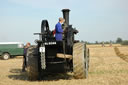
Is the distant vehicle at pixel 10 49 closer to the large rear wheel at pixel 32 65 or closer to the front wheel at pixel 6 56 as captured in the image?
the front wheel at pixel 6 56

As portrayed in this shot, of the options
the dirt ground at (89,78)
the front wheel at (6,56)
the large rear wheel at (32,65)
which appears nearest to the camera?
the dirt ground at (89,78)

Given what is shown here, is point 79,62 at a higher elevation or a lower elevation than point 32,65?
higher

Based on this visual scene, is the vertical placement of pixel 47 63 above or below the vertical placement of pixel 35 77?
above

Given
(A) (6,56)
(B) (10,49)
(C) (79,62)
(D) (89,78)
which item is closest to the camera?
(C) (79,62)

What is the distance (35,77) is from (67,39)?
1887mm

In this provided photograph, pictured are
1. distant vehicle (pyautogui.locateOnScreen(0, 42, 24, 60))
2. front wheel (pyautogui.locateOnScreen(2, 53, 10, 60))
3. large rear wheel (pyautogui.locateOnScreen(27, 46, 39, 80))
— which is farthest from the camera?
distant vehicle (pyautogui.locateOnScreen(0, 42, 24, 60))

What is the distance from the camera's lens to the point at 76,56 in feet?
24.9

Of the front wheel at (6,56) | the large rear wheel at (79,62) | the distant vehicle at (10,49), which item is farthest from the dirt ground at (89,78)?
the distant vehicle at (10,49)

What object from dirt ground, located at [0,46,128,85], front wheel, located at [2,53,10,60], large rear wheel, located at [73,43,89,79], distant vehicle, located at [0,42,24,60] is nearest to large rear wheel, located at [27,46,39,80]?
dirt ground, located at [0,46,128,85]

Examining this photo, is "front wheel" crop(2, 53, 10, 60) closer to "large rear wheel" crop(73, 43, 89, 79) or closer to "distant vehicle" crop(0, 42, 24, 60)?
"distant vehicle" crop(0, 42, 24, 60)

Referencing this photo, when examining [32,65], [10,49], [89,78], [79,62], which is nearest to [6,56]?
[10,49]

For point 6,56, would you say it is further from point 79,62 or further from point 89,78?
point 79,62

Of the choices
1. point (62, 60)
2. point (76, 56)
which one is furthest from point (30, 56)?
point (76, 56)

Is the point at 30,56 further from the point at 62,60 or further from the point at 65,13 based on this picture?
the point at 65,13
